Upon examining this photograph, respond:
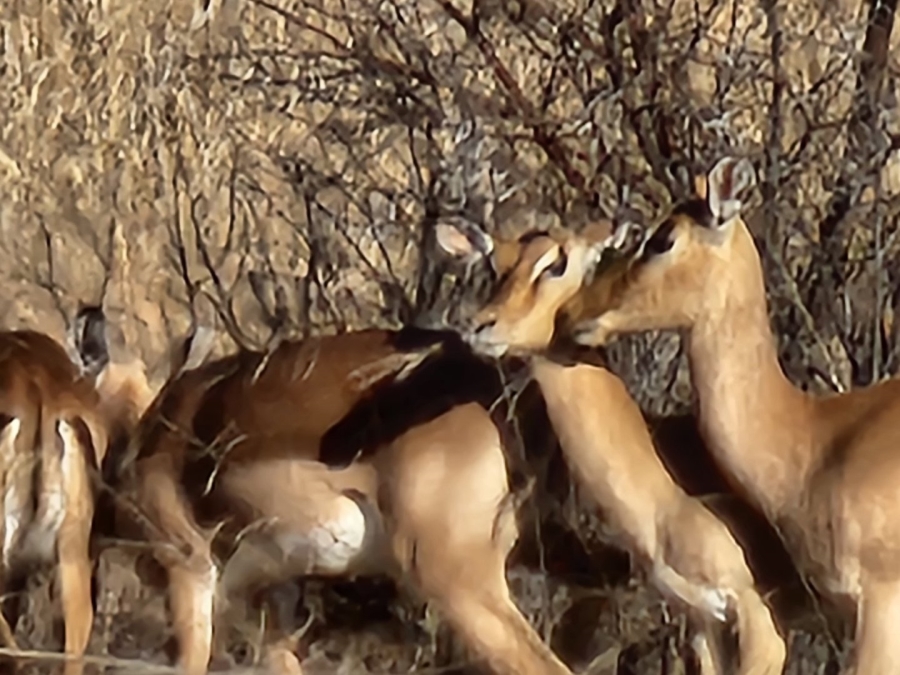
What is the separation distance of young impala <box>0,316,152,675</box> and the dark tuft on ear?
0.08 feet

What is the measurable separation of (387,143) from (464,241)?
0.12 meters

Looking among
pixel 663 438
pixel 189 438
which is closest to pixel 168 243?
pixel 189 438

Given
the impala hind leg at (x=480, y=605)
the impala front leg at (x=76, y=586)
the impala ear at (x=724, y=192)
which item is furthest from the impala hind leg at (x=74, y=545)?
the impala ear at (x=724, y=192)

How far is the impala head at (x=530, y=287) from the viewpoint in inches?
32.4

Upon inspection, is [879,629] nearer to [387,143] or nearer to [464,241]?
[464,241]

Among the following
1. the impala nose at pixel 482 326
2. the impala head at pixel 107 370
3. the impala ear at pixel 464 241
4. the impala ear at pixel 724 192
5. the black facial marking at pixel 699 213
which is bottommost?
the impala head at pixel 107 370

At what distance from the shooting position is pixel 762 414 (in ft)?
2.83

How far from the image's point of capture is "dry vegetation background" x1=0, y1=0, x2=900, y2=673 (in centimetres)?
98

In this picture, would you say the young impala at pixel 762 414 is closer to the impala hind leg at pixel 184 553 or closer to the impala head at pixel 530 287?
the impala head at pixel 530 287

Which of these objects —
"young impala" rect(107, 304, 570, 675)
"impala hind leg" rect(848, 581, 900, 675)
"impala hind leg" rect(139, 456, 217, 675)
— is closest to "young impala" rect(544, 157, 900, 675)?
"impala hind leg" rect(848, 581, 900, 675)

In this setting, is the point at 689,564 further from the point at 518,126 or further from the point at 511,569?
the point at 518,126

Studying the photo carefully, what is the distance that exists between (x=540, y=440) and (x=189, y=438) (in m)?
0.22

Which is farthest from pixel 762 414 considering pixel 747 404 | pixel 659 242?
pixel 659 242

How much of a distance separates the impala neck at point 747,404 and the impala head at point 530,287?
0.08 m
